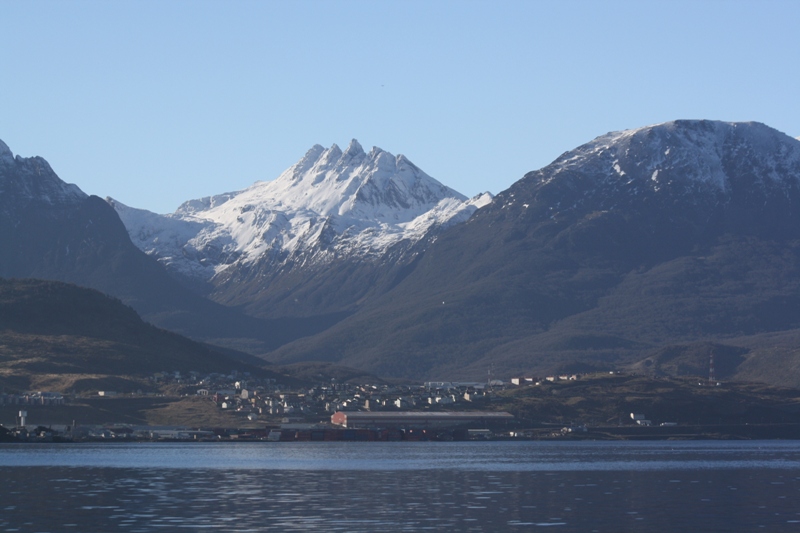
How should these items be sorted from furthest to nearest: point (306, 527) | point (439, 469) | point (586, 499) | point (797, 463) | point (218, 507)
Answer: point (797, 463) → point (439, 469) → point (586, 499) → point (218, 507) → point (306, 527)

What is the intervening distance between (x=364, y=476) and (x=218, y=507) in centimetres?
3698

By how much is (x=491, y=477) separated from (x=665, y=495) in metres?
25.7

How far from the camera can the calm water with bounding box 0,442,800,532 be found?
281 feet

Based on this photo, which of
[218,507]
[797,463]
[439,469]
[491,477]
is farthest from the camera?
[797,463]

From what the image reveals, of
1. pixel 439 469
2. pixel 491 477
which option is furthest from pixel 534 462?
pixel 491 477

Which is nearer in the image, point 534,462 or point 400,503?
point 400,503

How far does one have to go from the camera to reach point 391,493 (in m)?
109

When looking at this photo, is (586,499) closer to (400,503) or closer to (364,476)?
(400,503)

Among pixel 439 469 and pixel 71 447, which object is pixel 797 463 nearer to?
pixel 439 469

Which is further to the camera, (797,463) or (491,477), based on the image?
(797,463)

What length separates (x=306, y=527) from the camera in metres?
83.5

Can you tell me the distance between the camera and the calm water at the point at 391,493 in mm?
85750

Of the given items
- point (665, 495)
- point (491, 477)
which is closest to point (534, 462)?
point (491, 477)

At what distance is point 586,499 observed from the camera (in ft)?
337
